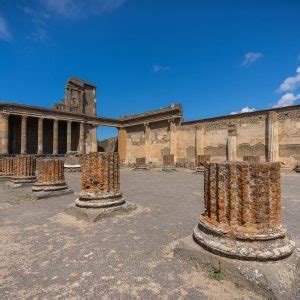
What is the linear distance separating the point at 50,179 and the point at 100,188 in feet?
10.3

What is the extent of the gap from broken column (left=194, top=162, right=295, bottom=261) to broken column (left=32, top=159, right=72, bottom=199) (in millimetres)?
5793

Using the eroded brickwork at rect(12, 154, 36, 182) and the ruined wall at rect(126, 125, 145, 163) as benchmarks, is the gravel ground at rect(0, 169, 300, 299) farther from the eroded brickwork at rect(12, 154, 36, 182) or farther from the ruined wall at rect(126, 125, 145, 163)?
the ruined wall at rect(126, 125, 145, 163)

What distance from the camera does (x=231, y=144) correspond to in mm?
19922

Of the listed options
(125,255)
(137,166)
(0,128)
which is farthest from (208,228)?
(0,128)

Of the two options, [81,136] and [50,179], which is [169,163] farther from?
[81,136]

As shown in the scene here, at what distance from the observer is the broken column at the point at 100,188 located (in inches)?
196

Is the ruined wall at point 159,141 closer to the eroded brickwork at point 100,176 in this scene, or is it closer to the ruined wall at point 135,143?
the ruined wall at point 135,143

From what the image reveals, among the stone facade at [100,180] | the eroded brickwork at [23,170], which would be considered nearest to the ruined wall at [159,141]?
the eroded brickwork at [23,170]

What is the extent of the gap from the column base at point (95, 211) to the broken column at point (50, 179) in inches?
101

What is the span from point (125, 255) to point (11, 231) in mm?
2316

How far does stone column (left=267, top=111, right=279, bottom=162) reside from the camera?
17.5m

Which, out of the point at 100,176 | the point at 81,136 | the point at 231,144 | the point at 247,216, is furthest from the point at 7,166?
the point at 231,144

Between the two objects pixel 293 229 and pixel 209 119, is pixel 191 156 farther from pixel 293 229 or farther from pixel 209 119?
pixel 293 229

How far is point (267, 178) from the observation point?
2.79 m
